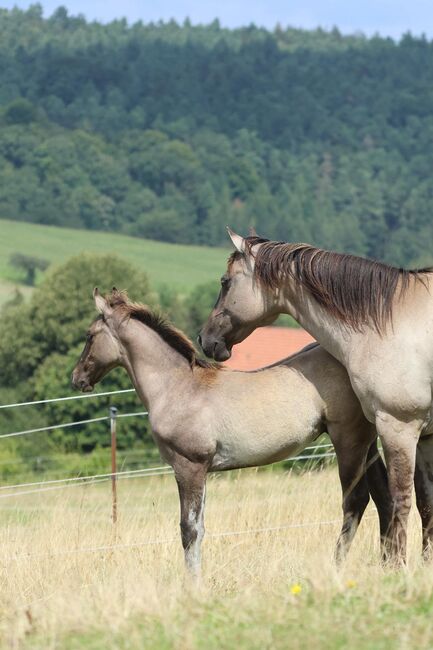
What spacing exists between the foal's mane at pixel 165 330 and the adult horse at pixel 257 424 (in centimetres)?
10

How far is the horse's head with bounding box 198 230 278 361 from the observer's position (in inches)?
277

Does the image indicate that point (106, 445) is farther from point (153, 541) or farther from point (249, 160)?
point (249, 160)

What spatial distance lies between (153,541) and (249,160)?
137348mm

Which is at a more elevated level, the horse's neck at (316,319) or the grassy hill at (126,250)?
the horse's neck at (316,319)

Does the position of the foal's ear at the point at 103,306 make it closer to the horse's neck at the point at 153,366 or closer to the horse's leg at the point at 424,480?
the horse's neck at the point at 153,366

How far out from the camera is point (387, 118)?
168 m

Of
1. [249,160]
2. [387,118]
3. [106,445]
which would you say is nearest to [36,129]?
[249,160]

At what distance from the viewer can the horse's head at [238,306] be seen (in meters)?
7.03

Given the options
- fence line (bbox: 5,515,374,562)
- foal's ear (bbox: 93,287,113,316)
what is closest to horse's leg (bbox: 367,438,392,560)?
fence line (bbox: 5,515,374,562)

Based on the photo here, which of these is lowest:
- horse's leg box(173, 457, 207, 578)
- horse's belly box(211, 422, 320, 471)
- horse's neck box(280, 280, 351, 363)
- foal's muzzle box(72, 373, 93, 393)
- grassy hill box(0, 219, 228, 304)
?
grassy hill box(0, 219, 228, 304)

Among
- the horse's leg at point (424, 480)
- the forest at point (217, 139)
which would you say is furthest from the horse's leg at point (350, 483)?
the forest at point (217, 139)

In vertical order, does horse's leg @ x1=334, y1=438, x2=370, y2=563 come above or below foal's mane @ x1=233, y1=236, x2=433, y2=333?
below

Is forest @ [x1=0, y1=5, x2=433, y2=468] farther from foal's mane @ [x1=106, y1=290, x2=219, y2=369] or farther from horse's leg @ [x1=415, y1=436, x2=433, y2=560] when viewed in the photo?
horse's leg @ [x1=415, y1=436, x2=433, y2=560]

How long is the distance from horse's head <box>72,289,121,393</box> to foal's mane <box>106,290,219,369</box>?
100mm
